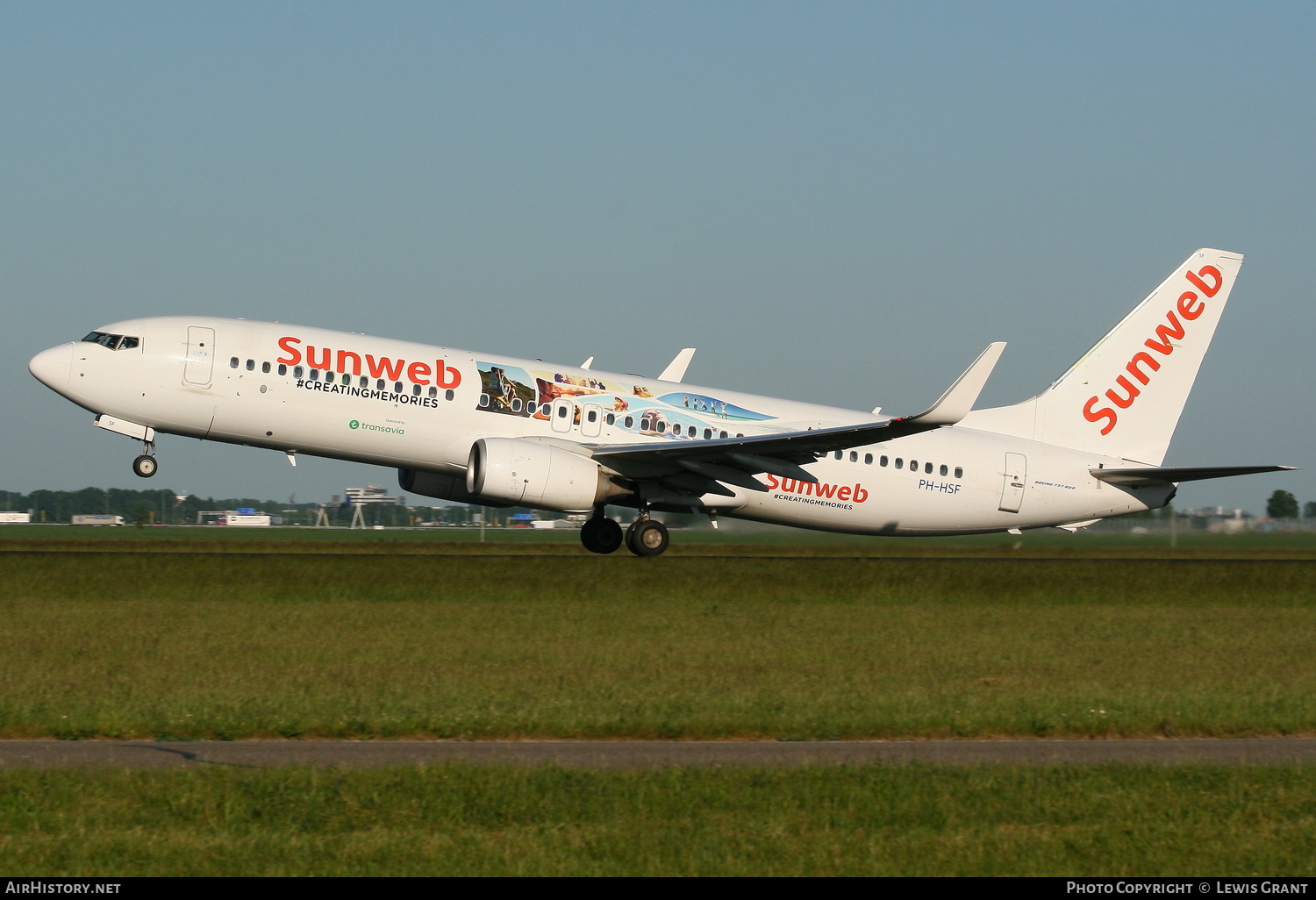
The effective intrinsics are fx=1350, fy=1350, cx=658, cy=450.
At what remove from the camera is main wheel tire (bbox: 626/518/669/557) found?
103 ft

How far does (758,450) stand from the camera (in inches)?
1149

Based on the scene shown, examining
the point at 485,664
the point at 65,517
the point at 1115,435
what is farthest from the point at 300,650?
the point at 65,517

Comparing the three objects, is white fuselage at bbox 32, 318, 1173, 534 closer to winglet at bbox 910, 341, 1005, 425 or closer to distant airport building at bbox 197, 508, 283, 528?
winglet at bbox 910, 341, 1005, 425

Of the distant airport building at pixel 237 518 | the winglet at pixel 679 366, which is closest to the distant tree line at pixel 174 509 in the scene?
the distant airport building at pixel 237 518

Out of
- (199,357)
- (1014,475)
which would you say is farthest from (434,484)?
(1014,475)

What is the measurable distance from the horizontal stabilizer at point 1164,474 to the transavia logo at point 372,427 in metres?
17.2

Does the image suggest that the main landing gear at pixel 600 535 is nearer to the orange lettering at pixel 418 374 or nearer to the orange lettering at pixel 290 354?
the orange lettering at pixel 418 374

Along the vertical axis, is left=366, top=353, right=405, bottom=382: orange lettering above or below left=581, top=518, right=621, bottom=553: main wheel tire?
above

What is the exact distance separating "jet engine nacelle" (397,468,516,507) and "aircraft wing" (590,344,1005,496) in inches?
124

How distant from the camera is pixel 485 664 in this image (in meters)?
16.6

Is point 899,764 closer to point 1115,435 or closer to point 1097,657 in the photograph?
point 1097,657

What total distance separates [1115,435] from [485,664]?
22.9m

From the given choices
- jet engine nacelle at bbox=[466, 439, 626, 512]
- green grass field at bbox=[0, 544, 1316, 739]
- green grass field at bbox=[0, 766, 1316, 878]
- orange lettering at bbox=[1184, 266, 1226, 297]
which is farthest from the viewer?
orange lettering at bbox=[1184, 266, 1226, 297]

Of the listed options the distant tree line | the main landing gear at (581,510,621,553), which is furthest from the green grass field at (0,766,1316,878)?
the distant tree line
